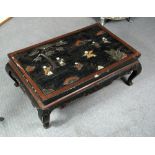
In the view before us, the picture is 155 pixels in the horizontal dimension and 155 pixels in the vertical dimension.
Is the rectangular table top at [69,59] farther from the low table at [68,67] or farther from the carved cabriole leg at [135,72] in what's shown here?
the carved cabriole leg at [135,72]

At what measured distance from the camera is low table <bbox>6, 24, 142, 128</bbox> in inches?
51.9

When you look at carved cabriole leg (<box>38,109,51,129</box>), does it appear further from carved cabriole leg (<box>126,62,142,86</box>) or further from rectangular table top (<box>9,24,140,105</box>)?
carved cabriole leg (<box>126,62,142,86</box>)

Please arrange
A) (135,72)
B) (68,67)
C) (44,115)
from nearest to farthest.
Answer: (44,115), (68,67), (135,72)

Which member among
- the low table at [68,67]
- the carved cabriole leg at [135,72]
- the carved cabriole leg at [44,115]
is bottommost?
the carved cabriole leg at [135,72]

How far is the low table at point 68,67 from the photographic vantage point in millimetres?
1319

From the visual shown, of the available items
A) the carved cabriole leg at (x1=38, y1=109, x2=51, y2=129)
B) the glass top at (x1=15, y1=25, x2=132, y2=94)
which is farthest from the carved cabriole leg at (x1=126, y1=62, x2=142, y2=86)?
the carved cabriole leg at (x1=38, y1=109, x2=51, y2=129)

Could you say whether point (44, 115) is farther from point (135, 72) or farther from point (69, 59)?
point (135, 72)

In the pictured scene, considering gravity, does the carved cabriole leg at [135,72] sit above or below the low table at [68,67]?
below

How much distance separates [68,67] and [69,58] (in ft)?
0.31

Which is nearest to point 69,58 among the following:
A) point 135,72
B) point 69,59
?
point 69,59

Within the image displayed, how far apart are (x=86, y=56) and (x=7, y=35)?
120 centimetres

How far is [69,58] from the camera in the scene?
1504mm

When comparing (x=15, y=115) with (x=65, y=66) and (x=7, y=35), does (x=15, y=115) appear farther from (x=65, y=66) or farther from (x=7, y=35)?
(x=7, y=35)

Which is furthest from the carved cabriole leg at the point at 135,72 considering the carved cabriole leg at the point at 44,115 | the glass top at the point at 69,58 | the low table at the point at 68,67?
the carved cabriole leg at the point at 44,115
